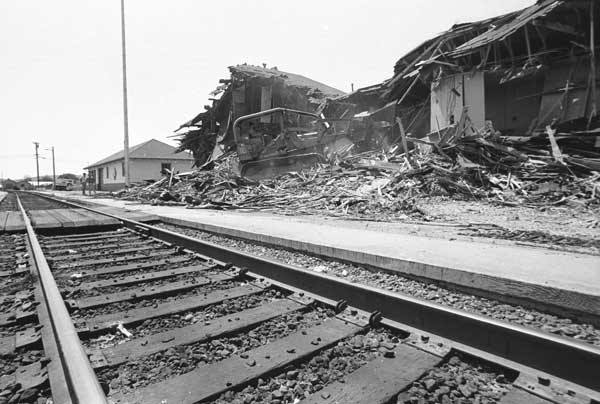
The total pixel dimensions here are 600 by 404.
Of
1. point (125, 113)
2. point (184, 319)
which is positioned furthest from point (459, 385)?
point (125, 113)

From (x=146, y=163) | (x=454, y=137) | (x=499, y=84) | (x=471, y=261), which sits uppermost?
(x=499, y=84)

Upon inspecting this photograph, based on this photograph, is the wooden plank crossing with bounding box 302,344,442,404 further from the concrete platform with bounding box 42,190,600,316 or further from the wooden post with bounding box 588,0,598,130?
the wooden post with bounding box 588,0,598,130

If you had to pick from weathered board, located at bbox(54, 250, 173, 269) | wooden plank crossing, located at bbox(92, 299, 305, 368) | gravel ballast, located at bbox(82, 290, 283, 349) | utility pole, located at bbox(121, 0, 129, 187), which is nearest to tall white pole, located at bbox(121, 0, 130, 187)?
utility pole, located at bbox(121, 0, 129, 187)

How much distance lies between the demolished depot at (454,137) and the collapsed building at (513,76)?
0.04 metres

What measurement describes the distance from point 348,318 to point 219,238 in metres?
4.96

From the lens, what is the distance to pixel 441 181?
33.2 ft

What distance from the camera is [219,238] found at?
7441mm

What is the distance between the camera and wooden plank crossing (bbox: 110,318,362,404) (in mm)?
1920

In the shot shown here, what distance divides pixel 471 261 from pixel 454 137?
923 centimetres

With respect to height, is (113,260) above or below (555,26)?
below

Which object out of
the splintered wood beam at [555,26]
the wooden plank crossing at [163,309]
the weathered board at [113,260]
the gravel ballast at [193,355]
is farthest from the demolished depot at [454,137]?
the gravel ballast at [193,355]

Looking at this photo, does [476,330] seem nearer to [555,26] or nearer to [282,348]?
[282,348]

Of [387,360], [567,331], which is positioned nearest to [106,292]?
[387,360]

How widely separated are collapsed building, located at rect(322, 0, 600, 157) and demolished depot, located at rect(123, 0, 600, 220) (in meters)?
0.04
